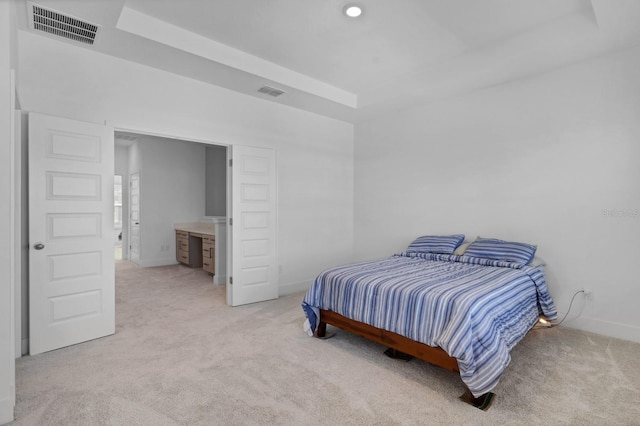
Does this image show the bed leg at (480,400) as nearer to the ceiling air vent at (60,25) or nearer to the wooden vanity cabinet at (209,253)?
the ceiling air vent at (60,25)

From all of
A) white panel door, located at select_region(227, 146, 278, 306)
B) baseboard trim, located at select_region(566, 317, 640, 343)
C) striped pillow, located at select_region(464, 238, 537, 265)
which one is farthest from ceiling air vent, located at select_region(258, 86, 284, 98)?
baseboard trim, located at select_region(566, 317, 640, 343)

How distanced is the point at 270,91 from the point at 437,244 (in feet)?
9.16

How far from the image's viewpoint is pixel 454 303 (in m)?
2.24

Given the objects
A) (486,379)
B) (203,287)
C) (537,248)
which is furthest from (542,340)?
(203,287)

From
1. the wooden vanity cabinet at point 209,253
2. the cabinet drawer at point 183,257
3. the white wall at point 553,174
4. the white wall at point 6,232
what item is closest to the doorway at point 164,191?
the cabinet drawer at point 183,257

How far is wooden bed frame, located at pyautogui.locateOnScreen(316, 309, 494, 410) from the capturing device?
6.89ft

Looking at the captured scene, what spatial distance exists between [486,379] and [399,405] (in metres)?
0.55

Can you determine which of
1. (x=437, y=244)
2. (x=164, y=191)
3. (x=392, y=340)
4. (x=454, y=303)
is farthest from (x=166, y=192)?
(x=454, y=303)

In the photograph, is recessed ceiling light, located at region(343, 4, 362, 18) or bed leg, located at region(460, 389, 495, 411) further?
recessed ceiling light, located at region(343, 4, 362, 18)

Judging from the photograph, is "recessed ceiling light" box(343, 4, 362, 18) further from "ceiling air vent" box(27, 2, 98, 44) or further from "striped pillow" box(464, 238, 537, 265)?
"striped pillow" box(464, 238, 537, 265)

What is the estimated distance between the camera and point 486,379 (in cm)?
202

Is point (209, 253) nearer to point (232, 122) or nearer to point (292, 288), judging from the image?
point (292, 288)

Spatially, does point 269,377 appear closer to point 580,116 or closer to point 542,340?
point 542,340

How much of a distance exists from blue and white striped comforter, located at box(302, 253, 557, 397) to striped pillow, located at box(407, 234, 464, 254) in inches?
12.5
